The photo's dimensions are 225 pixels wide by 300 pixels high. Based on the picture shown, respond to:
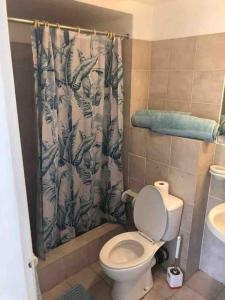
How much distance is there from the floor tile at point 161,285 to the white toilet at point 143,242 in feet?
0.25

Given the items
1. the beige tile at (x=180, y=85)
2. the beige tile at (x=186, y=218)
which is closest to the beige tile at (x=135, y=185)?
the beige tile at (x=186, y=218)

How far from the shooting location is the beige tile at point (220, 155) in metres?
1.80

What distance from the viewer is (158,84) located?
7.13ft

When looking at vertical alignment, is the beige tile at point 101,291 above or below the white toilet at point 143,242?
below

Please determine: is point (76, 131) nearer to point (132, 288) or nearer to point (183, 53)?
point (183, 53)

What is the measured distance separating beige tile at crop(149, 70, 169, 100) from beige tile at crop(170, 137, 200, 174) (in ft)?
1.75

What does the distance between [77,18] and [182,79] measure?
109cm

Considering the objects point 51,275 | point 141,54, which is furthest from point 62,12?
point 51,275

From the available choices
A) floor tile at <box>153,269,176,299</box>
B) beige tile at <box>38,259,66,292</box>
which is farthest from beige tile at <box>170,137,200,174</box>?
beige tile at <box>38,259,66,292</box>

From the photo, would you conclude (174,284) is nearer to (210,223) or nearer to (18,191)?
(210,223)

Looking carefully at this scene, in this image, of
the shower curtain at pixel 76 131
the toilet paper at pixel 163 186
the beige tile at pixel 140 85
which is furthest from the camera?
the beige tile at pixel 140 85

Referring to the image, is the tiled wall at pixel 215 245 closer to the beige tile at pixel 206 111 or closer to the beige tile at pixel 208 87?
the beige tile at pixel 206 111

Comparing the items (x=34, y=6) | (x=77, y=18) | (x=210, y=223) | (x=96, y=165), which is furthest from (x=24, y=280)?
(x=77, y=18)

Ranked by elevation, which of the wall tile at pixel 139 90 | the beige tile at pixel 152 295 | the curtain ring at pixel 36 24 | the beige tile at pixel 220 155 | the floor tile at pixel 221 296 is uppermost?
the curtain ring at pixel 36 24
